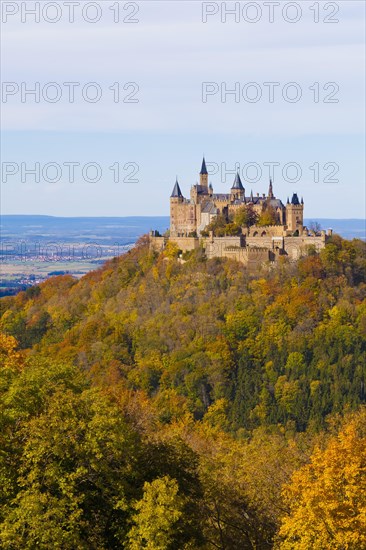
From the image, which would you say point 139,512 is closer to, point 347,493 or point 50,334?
point 347,493

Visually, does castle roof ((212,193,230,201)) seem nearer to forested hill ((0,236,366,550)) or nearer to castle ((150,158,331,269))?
castle ((150,158,331,269))

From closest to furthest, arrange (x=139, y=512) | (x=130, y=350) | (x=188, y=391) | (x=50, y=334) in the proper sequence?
(x=139, y=512) → (x=188, y=391) → (x=130, y=350) → (x=50, y=334)

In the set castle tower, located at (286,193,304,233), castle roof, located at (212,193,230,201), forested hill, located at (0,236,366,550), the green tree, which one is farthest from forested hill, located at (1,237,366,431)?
the green tree

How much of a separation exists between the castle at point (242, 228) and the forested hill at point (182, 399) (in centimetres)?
156

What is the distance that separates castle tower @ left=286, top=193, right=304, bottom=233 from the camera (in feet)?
388

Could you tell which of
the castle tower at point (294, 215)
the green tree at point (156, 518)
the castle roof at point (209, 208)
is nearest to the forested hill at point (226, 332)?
the castle tower at point (294, 215)

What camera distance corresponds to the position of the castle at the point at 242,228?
383ft

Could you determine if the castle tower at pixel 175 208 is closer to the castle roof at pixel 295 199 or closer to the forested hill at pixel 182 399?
the forested hill at pixel 182 399

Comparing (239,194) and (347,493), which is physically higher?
(239,194)

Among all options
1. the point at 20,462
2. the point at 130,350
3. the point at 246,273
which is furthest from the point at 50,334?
the point at 20,462

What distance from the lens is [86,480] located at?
126ft

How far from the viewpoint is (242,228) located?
4665 inches

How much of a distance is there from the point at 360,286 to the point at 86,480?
8328 cm

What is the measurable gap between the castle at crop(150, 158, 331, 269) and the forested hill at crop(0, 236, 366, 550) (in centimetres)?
156
